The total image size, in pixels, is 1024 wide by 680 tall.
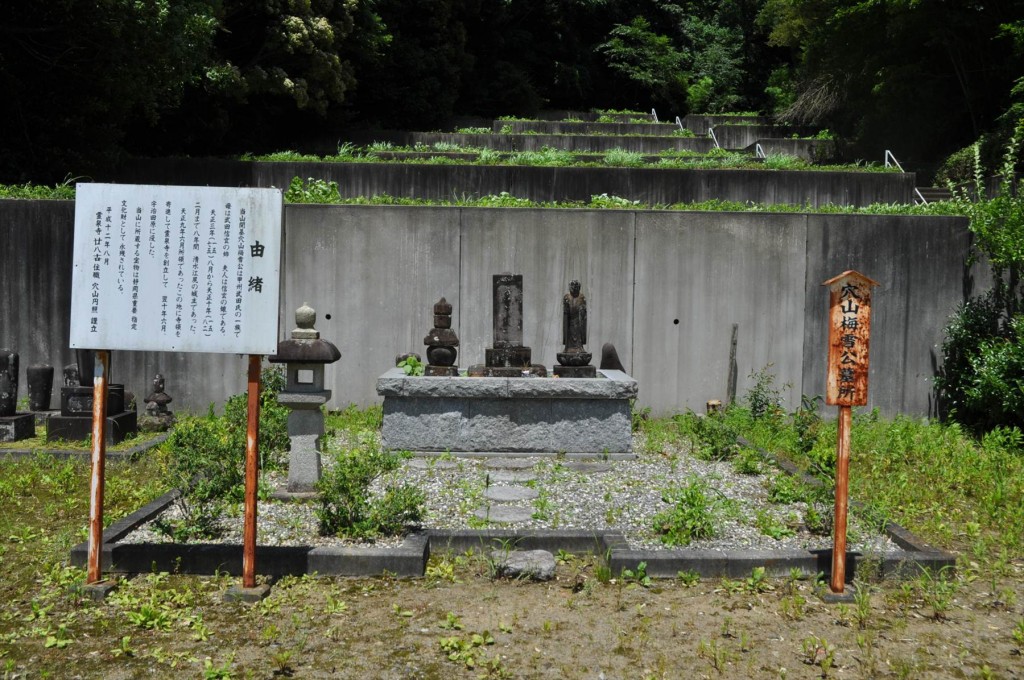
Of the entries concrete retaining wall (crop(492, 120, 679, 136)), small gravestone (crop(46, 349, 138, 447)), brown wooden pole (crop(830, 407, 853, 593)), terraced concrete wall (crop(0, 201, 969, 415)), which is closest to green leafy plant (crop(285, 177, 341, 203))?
terraced concrete wall (crop(0, 201, 969, 415))

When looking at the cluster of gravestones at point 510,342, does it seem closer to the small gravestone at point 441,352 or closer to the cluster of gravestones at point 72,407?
the small gravestone at point 441,352

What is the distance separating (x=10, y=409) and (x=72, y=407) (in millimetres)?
781

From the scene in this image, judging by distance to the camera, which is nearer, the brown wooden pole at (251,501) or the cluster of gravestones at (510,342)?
the brown wooden pole at (251,501)

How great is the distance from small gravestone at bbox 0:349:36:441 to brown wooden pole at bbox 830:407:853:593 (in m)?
7.81

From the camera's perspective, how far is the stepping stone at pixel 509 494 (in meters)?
7.12

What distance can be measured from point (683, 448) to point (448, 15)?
19.3 m

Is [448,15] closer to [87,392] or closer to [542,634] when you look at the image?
[87,392]

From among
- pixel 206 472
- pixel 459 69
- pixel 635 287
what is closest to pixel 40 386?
pixel 206 472

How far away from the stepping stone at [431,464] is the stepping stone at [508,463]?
324 millimetres

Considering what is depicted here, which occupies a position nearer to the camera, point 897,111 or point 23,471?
point 23,471

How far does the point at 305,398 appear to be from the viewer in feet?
22.1

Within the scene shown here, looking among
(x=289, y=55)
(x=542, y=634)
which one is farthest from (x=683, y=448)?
(x=289, y=55)

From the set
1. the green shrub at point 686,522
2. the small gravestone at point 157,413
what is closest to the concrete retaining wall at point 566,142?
the small gravestone at point 157,413

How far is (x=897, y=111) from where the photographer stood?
20672 mm
